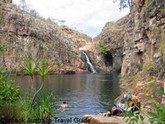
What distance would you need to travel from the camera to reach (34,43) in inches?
3551

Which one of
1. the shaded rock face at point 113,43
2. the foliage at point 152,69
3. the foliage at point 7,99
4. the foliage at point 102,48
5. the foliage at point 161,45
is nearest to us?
the foliage at point 7,99

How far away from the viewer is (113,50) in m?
92.6

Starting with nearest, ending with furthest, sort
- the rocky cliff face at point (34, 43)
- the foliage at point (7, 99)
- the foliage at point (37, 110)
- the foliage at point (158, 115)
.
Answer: the foliage at point (158, 115), the foliage at point (7, 99), the foliage at point (37, 110), the rocky cliff face at point (34, 43)

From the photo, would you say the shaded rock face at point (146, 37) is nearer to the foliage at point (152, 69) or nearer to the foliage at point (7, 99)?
the foliage at point (152, 69)

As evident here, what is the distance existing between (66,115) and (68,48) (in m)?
70.0

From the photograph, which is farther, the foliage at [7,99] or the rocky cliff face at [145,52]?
the rocky cliff face at [145,52]

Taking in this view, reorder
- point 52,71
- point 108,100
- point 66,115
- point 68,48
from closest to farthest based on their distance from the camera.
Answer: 1. point 66,115
2. point 108,100
3. point 52,71
4. point 68,48

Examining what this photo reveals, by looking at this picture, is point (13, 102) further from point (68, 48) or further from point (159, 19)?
point (68, 48)

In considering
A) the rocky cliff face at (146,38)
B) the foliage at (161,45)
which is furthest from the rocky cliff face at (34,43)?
the foliage at (161,45)

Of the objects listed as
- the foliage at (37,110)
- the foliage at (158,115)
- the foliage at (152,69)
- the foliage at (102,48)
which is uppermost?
the foliage at (102,48)

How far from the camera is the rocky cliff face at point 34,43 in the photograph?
86750 millimetres

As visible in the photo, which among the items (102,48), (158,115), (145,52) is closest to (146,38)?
(145,52)

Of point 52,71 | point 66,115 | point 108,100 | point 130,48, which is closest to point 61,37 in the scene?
point 52,71

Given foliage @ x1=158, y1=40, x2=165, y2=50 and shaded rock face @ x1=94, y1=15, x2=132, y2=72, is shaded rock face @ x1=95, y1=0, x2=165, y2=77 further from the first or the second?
shaded rock face @ x1=94, y1=15, x2=132, y2=72
